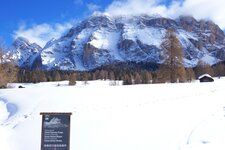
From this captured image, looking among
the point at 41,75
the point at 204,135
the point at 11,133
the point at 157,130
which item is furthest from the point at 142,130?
the point at 41,75

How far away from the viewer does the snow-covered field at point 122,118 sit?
16219 mm

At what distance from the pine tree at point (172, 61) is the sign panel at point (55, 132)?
46.0 m

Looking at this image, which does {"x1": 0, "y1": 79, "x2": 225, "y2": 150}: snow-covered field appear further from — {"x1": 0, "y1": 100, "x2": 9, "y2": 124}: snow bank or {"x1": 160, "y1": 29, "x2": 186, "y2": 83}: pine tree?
{"x1": 160, "y1": 29, "x2": 186, "y2": 83}: pine tree

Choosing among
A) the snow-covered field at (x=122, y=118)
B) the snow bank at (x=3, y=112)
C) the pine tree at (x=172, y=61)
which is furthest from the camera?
the pine tree at (x=172, y=61)

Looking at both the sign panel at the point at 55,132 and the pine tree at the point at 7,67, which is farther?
the pine tree at the point at 7,67

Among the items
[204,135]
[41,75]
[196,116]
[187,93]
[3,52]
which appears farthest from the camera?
[41,75]

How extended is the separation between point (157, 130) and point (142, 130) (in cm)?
72

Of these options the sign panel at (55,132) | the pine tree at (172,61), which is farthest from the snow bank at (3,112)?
the pine tree at (172,61)

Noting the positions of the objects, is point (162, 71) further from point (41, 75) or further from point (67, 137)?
point (41, 75)

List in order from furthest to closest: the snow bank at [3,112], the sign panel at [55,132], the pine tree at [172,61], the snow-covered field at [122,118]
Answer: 1. the pine tree at [172,61]
2. the snow bank at [3,112]
3. the snow-covered field at [122,118]
4. the sign panel at [55,132]

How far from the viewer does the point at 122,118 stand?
67.3 feet

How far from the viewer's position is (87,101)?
2522 cm

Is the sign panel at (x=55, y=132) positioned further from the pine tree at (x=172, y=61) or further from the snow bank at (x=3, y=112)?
the pine tree at (x=172, y=61)

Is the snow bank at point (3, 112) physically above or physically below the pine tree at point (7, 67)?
below
